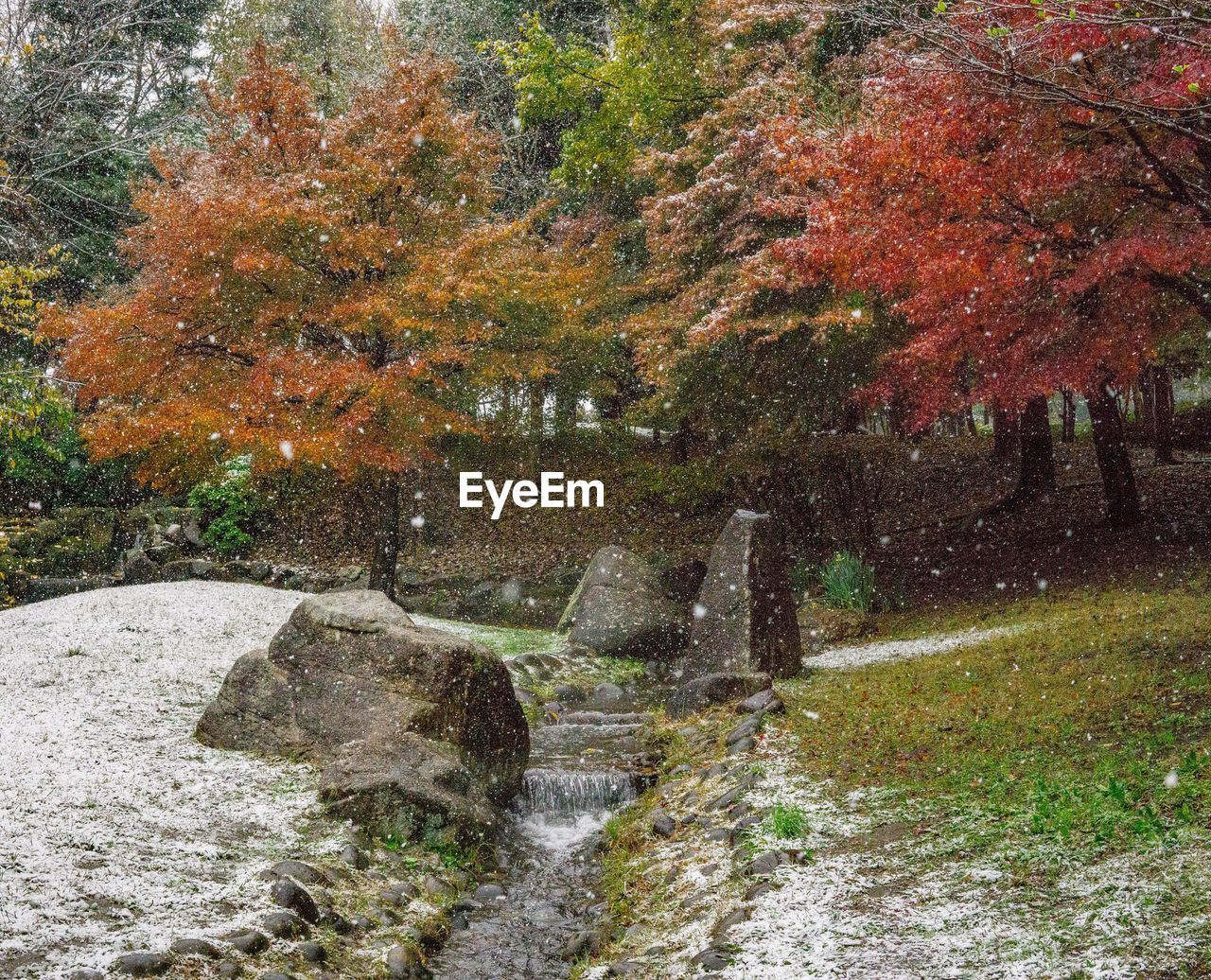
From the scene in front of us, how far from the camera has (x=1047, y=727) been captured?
617cm

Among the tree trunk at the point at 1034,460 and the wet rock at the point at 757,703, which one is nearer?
the wet rock at the point at 757,703

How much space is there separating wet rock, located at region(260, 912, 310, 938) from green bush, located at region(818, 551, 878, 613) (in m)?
9.56

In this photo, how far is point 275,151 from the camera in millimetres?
13523

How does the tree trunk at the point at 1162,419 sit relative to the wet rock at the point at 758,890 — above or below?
above

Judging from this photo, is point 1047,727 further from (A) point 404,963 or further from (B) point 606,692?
(B) point 606,692

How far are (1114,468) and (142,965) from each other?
14.0 metres

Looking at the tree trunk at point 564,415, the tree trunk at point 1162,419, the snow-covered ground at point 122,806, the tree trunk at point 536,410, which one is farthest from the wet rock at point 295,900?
the tree trunk at point 1162,419

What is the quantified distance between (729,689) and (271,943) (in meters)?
4.94

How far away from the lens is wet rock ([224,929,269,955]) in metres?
4.45

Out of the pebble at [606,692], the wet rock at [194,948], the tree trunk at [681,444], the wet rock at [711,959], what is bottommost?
the pebble at [606,692]

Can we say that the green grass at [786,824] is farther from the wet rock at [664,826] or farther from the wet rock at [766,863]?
the wet rock at [664,826]

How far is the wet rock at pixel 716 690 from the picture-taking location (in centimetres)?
866

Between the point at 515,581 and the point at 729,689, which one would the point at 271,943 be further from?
the point at 515,581

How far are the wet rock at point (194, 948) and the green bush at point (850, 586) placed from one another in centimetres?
1005
